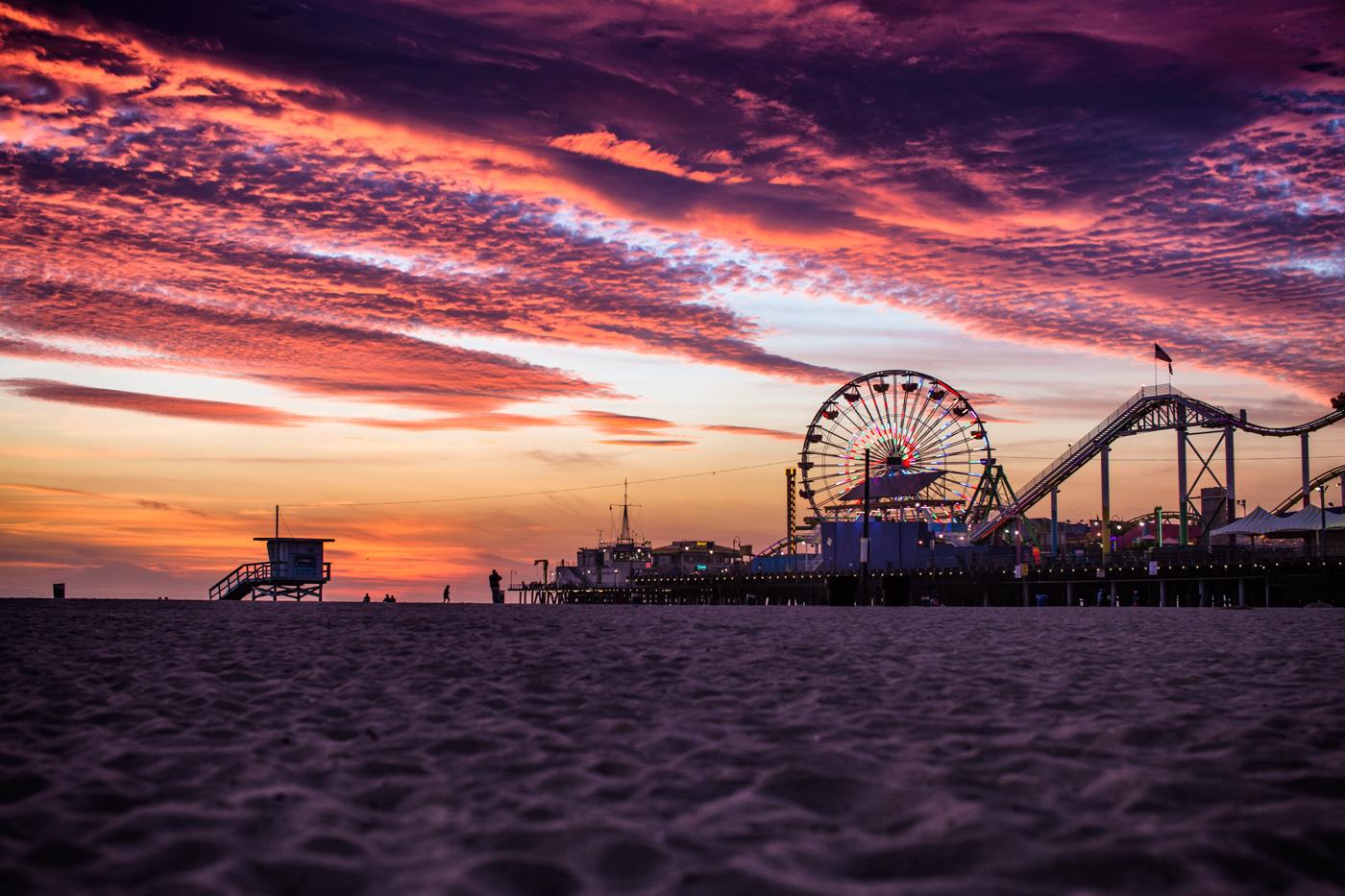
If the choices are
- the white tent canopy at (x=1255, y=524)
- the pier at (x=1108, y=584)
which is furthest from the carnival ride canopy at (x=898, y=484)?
the white tent canopy at (x=1255, y=524)

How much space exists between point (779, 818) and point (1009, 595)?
226ft

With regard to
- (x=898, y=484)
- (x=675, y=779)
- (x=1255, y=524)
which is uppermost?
(x=898, y=484)

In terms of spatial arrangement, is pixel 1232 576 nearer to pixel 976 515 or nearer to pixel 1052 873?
pixel 976 515

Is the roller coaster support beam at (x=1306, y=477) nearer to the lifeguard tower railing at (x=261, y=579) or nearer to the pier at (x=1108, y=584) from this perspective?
the pier at (x=1108, y=584)

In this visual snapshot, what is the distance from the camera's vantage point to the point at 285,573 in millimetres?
73625

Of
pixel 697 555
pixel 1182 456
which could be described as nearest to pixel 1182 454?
pixel 1182 456

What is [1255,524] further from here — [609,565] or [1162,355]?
[609,565]

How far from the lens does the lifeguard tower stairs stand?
72.8 meters

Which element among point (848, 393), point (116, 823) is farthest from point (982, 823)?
point (848, 393)

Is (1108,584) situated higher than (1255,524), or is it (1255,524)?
(1255,524)

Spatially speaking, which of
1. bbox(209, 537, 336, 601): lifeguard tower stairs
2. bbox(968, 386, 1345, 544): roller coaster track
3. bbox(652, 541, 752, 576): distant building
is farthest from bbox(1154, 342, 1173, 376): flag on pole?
bbox(652, 541, 752, 576): distant building

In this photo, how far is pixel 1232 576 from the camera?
5888 cm

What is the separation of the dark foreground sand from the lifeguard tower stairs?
2402 inches

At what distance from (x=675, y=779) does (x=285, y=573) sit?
71.0 meters
